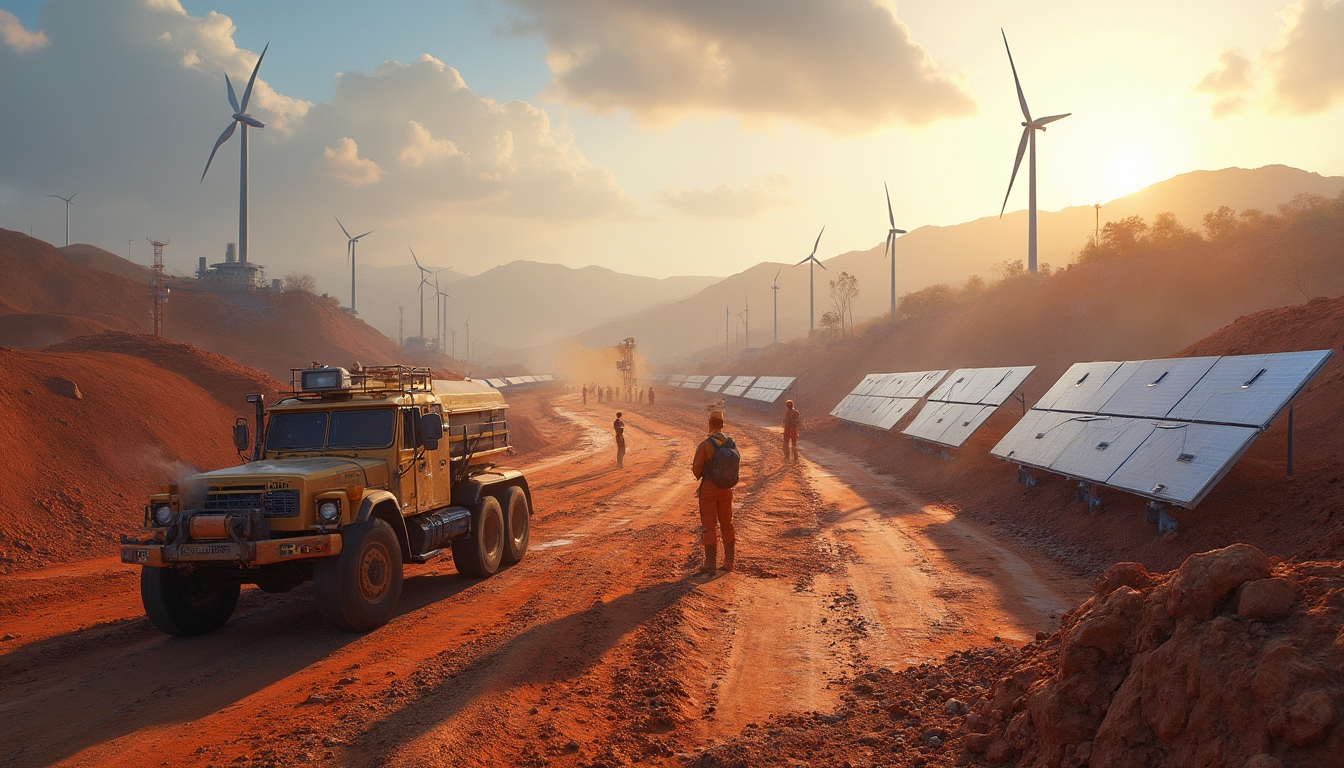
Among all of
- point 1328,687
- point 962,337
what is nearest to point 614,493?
point 1328,687

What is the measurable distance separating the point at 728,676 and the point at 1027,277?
5812 cm

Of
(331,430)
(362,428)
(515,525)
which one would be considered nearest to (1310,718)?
(362,428)

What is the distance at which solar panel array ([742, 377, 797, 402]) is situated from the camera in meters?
51.7

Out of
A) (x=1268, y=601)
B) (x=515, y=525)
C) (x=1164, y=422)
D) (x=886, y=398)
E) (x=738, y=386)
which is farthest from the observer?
(x=738, y=386)

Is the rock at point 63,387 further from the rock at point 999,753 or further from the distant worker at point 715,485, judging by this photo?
the rock at point 999,753

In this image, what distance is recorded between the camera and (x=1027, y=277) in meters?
57.4

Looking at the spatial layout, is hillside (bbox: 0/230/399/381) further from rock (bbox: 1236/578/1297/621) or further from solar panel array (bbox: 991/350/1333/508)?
rock (bbox: 1236/578/1297/621)

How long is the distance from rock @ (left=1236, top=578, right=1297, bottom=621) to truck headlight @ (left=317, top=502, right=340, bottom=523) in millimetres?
8170

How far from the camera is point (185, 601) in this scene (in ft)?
28.1

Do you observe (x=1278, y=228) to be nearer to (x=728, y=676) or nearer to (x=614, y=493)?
(x=614, y=493)

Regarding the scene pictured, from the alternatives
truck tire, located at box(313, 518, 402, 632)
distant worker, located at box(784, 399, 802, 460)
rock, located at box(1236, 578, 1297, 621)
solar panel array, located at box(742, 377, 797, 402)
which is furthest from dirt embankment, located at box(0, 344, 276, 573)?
solar panel array, located at box(742, 377, 797, 402)

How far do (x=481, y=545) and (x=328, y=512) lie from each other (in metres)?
3.35

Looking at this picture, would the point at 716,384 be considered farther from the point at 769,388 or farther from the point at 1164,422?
the point at 1164,422

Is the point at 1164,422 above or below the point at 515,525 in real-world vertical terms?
above
